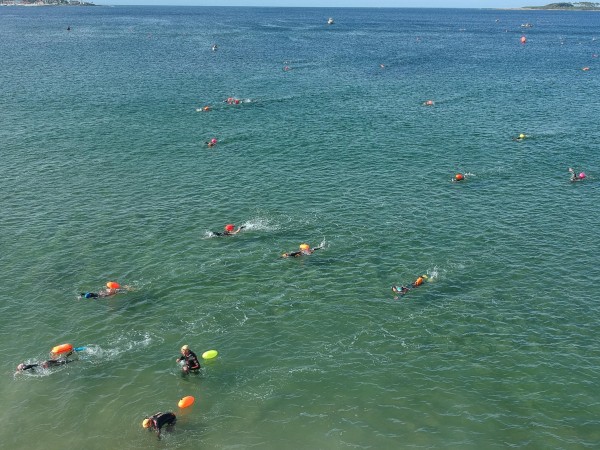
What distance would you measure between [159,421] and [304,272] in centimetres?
1788

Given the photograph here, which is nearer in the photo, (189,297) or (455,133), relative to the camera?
(189,297)

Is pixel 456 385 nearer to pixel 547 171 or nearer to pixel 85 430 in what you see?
pixel 85 430

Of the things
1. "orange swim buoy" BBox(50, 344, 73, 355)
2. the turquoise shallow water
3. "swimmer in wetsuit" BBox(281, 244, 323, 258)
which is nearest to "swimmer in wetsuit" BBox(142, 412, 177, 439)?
the turquoise shallow water

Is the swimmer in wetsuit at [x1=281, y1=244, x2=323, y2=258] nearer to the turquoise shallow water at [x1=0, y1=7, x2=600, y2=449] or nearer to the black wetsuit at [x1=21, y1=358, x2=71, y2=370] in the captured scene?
the turquoise shallow water at [x1=0, y1=7, x2=600, y2=449]

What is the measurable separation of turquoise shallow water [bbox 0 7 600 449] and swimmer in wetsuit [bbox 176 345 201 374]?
2.31ft

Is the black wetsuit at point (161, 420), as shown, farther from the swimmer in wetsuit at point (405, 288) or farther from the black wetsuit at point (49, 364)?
the swimmer in wetsuit at point (405, 288)

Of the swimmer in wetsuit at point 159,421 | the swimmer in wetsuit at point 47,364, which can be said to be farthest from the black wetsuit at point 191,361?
the swimmer in wetsuit at point 47,364

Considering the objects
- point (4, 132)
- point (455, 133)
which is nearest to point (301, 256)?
point (455, 133)

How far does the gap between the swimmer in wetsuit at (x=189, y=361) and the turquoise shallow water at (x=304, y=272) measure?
0.70 metres

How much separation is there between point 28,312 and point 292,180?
105 feet

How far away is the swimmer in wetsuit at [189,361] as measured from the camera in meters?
31.8

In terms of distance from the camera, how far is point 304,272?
1667 inches

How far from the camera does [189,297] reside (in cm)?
3941

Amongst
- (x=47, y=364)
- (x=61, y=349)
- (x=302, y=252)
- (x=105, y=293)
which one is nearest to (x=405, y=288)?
(x=302, y=252)
